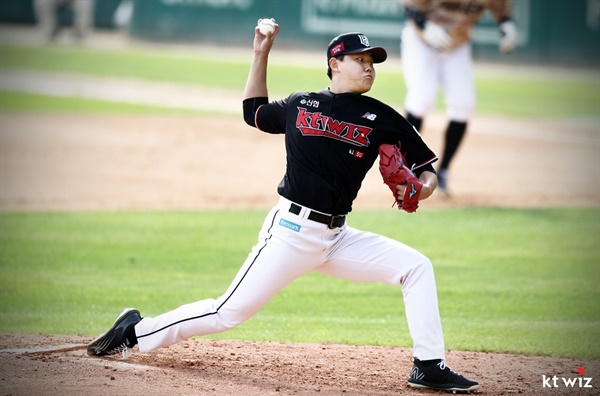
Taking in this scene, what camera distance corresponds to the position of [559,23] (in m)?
26.8

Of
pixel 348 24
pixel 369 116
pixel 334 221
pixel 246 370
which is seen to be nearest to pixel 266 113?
pixel 369 116

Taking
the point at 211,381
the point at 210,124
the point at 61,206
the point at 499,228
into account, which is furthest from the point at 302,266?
the point at 210,124

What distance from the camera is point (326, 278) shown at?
7781 mm

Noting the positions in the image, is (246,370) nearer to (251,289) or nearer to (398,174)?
(251,289)

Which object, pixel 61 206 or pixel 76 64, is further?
pixel 76 64

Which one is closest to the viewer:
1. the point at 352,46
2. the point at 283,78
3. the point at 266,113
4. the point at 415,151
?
the point at 352,46

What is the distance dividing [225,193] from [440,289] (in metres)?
4.37

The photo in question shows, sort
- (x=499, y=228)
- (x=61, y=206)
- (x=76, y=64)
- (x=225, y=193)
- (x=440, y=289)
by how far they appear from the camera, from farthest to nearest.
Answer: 1. (x=76, y=64)
2. (x=225, y=193)
3. (x=61, y=206)
4. (x=499, y=228)
5. (x=440, y=289)

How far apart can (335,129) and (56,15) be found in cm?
2450

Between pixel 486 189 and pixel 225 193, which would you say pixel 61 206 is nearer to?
pixel 225 193

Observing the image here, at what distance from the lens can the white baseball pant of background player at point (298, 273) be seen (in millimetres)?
4637

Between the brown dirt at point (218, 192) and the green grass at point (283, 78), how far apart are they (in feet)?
7.20

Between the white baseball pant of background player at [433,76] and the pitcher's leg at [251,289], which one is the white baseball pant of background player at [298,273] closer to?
the pitcher's leg at [251,289]

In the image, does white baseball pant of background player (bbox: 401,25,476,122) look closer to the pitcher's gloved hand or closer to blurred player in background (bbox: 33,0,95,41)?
the pitcher's gloved hand
